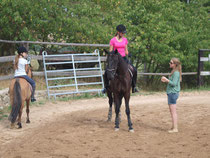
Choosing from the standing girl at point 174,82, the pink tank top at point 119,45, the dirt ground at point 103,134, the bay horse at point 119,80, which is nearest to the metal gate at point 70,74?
the dirt ground at point 103,134

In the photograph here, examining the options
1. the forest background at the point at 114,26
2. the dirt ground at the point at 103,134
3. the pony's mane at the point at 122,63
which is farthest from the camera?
the forest background at the point at 114,26

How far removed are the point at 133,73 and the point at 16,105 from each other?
133 inches

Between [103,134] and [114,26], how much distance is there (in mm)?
10816

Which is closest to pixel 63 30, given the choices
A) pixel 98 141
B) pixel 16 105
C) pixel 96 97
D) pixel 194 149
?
pixel 96 97

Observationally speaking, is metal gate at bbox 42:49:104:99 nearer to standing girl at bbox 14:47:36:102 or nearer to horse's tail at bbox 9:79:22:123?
standing girl at bbox 14:47:36:102

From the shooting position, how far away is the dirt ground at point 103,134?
22.9ft

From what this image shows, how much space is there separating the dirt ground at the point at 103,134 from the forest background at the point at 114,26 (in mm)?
5490

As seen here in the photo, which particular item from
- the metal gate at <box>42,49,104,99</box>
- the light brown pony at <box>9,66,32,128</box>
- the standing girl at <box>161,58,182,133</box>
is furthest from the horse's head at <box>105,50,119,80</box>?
the metal gate at <box>42,49,104,99</box>

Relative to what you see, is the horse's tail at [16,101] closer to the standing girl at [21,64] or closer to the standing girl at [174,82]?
the standing girl at [21,64]

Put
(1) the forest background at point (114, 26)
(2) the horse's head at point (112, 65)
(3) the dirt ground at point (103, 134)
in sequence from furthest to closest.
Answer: (1) the forest background at point (114, 26) → (2) the horse's head at point (112, 65) → (3) the dirt ground at point (103, 134)

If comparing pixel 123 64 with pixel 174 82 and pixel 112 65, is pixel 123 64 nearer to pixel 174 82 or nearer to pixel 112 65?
pixel 112 65

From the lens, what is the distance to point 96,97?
14.9 m

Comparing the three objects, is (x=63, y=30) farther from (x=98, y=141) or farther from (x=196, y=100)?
(x=98, y=141)

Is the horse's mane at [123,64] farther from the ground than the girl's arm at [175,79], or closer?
farther from the ground
